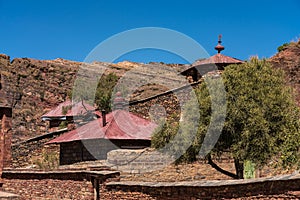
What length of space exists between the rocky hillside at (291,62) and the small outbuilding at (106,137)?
7605 millimetres

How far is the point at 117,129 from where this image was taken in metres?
20.5

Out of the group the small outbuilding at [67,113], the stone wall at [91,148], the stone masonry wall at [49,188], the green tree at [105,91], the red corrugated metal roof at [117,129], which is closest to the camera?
the stone masonry wall at [49,188]

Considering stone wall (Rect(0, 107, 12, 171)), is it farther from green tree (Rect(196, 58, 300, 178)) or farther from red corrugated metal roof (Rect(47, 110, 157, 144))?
green tree (Rect(196, 58, 300, 178))

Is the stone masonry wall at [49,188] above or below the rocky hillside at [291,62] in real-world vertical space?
below

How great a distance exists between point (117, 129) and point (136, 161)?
4837 mm

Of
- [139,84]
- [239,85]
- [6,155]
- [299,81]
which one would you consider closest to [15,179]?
[6,155]

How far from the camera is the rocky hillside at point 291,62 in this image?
22.9m

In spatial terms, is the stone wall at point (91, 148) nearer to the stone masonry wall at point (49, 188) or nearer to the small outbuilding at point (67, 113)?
the stone masonry wall at point (49, 188)

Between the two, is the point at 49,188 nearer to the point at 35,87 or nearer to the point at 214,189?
the point at 214,189

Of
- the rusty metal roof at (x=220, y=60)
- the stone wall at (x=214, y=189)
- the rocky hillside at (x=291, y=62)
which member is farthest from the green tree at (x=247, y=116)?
the rusty metal roof at (x=220, y=60)

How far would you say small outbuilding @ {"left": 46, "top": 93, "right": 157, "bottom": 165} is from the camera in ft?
64.7

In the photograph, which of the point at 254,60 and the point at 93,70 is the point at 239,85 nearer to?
the point at 254,60

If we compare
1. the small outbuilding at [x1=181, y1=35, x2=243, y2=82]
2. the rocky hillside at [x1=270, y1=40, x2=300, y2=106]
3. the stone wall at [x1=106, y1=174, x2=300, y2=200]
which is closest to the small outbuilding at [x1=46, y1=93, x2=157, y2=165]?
the small outbuilding at [x1=181, y1=35, x2=243, y2=82]

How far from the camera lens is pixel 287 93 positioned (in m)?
15.5
